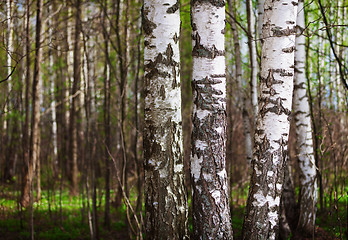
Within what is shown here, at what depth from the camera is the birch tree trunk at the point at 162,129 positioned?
3.05 m

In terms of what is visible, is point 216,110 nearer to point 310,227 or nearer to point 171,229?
point 171,229

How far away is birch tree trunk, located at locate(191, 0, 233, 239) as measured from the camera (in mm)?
2965

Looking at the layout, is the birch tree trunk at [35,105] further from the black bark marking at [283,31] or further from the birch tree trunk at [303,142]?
the birch tree trunk at [303,142]

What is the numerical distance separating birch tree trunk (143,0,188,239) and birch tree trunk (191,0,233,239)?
0.18m

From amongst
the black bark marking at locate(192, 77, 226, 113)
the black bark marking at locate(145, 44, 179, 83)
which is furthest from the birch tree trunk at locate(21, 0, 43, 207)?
the black bark marking at locate(192, 77, 226, 113)

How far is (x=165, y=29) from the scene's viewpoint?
3.11m

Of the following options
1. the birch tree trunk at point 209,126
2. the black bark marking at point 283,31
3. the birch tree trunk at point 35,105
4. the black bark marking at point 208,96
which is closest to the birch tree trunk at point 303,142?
the black bark marking at point 283,31

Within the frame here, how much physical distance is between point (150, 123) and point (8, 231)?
442cm

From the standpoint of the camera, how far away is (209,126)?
2992 millimetres

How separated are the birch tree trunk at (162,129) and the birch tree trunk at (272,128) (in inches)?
28.9

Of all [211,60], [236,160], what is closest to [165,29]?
[211,60]

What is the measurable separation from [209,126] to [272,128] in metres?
0.70

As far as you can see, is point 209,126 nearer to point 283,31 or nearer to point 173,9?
point 173,9

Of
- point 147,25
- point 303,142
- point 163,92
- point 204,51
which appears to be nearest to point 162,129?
point 163,92
